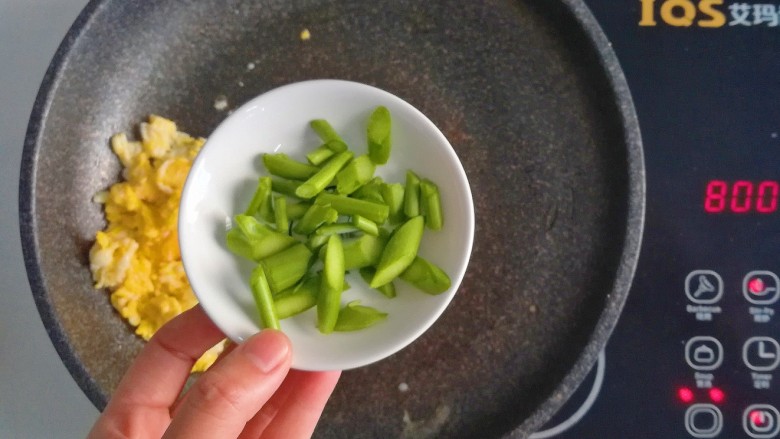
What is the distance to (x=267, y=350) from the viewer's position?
0.68m

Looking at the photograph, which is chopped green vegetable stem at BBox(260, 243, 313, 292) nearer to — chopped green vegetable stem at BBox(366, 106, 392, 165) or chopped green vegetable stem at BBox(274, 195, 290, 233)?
chopped green vegetable stem at BBox(274, 195, 290, 233)

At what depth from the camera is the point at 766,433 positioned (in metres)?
0.92

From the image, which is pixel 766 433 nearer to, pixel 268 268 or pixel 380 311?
pixel 380 311

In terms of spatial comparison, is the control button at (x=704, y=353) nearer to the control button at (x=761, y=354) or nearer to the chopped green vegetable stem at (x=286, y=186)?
the control button at (x=761, y=354)

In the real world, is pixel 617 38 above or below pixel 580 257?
above

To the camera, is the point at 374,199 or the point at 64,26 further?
the point at 64,26

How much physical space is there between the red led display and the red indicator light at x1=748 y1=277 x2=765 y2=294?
0.09 meters

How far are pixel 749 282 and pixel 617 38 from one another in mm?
377

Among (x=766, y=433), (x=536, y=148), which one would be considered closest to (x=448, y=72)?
(x=536, y=148)

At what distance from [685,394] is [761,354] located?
114 mm

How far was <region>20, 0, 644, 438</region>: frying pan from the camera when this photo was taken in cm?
92

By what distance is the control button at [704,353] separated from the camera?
92 cm

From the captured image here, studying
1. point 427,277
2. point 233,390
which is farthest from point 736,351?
point 233,390

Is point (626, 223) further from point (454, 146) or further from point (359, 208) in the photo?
point (359, 208)
